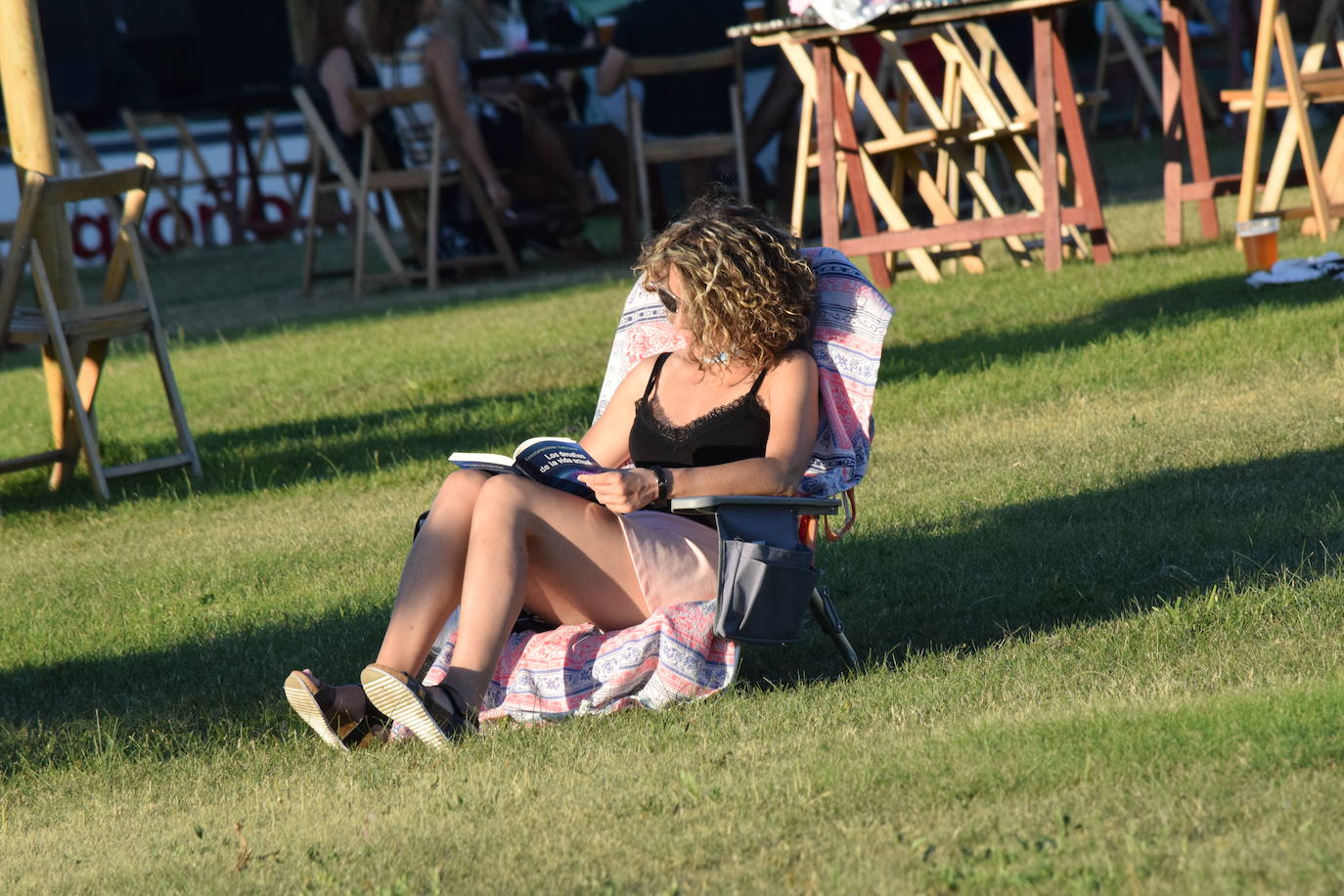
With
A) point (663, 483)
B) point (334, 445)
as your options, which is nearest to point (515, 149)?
point (334, 445)

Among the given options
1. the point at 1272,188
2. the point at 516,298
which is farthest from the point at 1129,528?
the point at 516,298

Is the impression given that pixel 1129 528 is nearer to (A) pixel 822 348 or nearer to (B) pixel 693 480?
(A) pixel 822 348

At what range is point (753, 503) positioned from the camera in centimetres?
344

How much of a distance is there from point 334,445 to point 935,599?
359 centimetres

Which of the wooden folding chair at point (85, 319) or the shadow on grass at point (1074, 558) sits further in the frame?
the wooden folding chair at point (85, 319)

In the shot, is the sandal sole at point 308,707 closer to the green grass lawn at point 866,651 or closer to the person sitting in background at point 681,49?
the green grass lawn at point 866,651

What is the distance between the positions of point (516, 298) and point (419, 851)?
7.83 m

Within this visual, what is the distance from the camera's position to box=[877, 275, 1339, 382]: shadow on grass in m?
7.08

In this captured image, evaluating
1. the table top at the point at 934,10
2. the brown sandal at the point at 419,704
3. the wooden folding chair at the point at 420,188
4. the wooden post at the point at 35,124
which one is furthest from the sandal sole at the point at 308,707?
the wooden folding chair at the point at 420,188

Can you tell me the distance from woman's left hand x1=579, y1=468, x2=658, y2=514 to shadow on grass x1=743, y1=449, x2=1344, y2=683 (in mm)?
502

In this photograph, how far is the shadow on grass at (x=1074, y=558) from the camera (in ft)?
12.8

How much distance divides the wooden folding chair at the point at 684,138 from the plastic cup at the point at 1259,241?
12.5ft

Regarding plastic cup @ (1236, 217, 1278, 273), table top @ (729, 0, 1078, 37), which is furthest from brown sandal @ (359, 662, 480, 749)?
plastic cup @ (1236, 217, 1278, 273)

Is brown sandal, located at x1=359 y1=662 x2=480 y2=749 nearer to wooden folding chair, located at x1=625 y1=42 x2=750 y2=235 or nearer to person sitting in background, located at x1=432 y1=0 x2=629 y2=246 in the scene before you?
wooden folding chair, located at x1=625 y1=42 x2=750 y2=235
